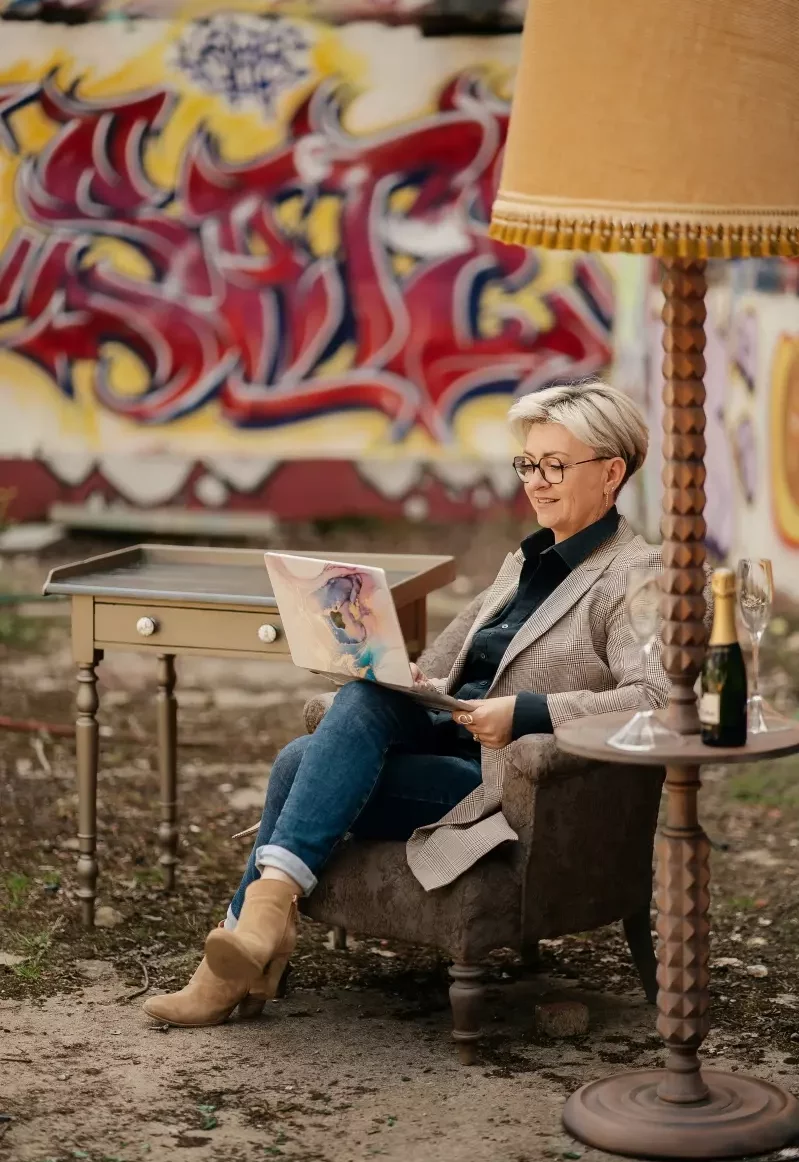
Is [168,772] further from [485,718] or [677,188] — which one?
[677,188]

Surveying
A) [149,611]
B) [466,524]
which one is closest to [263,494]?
[466,524]

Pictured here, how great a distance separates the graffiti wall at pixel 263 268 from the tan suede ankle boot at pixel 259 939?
308 inches

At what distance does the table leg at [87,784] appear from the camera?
5430 millimetres

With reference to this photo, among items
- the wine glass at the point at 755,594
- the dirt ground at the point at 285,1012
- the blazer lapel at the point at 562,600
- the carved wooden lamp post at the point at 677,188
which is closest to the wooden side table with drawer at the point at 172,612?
the dirt ground at the point at 285,1012

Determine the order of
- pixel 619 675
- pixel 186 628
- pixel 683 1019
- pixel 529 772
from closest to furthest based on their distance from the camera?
pixel 683 1019 < pixel 529 772 < pixel 619 675 < pixel 186 628

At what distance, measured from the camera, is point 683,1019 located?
390 cm

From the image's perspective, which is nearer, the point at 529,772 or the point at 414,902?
the point at 529,772

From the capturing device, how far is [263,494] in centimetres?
1234

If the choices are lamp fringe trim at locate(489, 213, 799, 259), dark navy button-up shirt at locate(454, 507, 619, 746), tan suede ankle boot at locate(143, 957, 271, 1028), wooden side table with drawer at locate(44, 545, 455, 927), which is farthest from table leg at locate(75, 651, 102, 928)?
lamp fringe trim at locate(489, 213, 799, 259)

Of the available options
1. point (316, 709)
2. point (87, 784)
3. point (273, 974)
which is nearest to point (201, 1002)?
point (273, 974)

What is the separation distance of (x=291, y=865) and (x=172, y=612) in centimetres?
104

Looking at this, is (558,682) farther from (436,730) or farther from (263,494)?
(263,494)

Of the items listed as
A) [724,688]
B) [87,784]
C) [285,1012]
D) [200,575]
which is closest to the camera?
[724,688]

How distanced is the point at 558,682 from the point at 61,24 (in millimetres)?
8764
